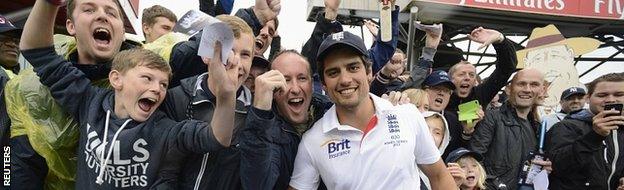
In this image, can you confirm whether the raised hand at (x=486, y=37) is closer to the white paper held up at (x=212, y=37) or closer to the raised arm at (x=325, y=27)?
the raised arm at (x=325, y=27)

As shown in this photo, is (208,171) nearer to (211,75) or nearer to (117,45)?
(211,75)

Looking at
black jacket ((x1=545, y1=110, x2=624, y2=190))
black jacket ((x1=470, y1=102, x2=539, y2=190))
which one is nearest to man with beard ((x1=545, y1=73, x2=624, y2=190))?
black jacket ((x1=545, y1=110, x2=624, y2=190))

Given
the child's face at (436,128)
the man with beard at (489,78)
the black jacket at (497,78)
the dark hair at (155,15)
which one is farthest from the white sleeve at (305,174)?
the black jacket at (497,78)

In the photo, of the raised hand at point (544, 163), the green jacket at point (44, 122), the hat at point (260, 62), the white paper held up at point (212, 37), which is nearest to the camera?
the white paper held up at point (212, 37)

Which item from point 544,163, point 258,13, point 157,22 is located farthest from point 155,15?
point 544,163

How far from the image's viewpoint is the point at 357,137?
277cm

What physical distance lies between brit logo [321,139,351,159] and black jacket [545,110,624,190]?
2.50 meters

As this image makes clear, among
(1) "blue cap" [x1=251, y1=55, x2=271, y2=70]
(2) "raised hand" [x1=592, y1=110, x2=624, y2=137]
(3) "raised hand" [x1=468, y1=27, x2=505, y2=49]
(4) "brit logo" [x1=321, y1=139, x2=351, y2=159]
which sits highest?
(1) "blue cap" [x1=251, y1=55, x2=271, y2=70]

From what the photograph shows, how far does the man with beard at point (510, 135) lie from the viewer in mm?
5109

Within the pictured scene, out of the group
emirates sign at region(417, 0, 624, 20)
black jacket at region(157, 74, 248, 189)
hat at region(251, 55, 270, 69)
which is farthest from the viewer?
emirates sign at region(417, 0, 624, 20)

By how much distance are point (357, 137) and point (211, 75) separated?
80 centimetres

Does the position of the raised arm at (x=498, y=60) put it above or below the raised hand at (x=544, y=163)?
above

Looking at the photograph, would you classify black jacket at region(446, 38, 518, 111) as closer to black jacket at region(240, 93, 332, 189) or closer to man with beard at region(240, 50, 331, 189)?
man with beard at region(240, 50, 331, 189)

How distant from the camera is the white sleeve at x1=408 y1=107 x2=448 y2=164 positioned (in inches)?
114
